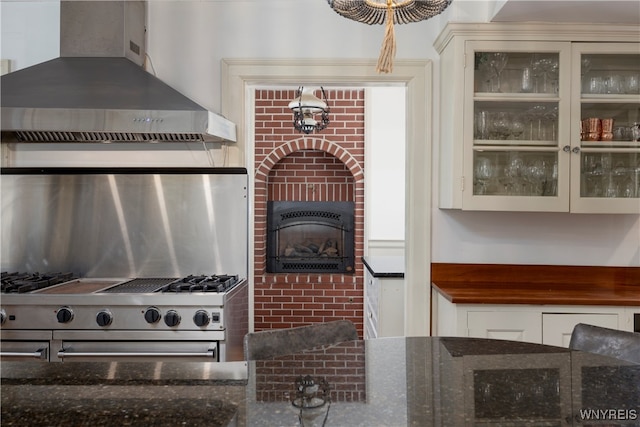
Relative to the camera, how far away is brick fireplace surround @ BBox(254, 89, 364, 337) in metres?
4.65

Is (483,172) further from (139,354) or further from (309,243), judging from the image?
(309,243)

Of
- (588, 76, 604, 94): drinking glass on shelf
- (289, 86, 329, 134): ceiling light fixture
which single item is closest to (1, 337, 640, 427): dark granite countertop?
(588, 76, 604, 94): drinking glass on shelf

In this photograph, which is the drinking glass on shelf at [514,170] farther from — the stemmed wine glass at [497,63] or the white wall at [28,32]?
the white wall at [28,32]

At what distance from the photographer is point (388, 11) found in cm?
148

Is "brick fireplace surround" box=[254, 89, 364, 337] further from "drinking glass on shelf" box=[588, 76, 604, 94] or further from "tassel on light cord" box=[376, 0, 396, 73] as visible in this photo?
"tassel on light cord" box=[376, 0, 396, 73]

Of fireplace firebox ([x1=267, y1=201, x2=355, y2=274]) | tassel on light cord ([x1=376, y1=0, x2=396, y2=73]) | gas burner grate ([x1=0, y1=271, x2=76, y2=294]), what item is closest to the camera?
tassel on light cord ([x1=376, y1=0, x2=396, y2=73])

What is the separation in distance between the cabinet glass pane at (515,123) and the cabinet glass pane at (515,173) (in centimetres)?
7

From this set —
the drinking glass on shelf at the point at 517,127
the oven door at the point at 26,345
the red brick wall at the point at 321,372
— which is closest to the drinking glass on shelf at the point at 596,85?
the drinking glass on shelf at the point at 517,127

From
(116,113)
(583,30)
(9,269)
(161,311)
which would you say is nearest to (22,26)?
(116,113)

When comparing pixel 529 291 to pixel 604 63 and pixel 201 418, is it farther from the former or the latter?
pixel 201 418

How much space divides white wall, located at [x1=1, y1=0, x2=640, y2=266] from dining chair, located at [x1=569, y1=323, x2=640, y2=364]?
4.49 feet

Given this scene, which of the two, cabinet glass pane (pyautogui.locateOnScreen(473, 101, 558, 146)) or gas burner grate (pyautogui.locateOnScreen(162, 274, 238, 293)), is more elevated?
cabinet glass pane (pyautogui.locateOnScreen(473, 101, 558, 146))

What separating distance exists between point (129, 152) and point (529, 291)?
2338mm

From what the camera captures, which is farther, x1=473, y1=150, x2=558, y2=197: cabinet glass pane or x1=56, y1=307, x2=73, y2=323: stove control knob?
x1=473, y1=150, x2=558, y2=197: cabinet glass pane
